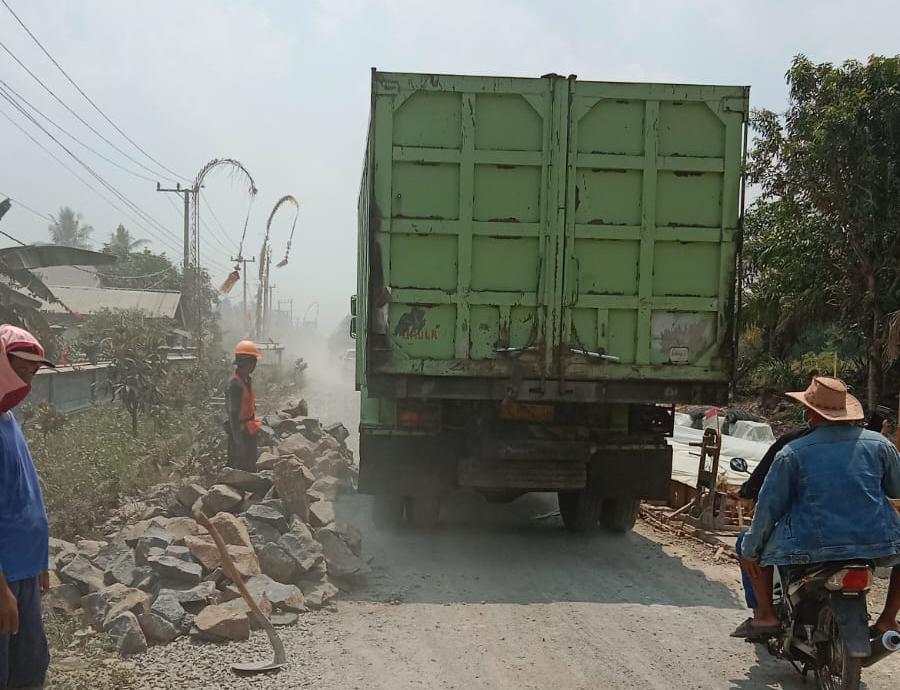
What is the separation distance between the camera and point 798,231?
14.2 m

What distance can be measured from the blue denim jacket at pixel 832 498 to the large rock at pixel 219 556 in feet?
10.2

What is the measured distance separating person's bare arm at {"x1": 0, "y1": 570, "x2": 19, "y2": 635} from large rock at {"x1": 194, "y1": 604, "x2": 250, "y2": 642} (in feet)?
5.55

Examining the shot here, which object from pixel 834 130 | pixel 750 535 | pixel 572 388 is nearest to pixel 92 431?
pixel 572 388

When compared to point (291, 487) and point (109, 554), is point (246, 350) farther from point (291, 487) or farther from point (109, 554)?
point (109, 554)

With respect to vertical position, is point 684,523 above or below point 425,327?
below

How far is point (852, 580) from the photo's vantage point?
3.56 m

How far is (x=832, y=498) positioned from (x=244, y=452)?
17.0ft

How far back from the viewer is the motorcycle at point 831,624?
3.55 m

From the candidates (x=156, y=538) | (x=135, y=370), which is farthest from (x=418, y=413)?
(x=135, y=370)

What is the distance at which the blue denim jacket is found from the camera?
360 centimetres

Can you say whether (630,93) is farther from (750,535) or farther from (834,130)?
(834,130)

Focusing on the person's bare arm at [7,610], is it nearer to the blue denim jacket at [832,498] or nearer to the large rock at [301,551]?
the large rock at [301,551]

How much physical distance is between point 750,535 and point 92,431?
8990 millimetres

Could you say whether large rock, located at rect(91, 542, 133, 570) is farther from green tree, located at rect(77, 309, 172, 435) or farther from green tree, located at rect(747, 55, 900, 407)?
green tree, located at rect(747, 55, 900, 407)
